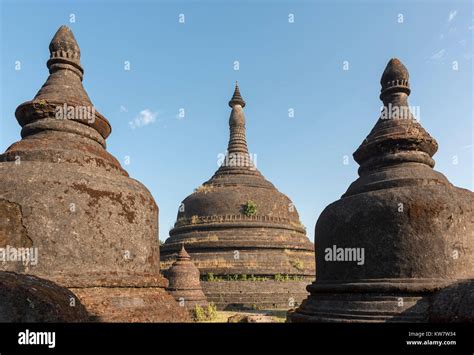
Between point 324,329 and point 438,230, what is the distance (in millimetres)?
2867

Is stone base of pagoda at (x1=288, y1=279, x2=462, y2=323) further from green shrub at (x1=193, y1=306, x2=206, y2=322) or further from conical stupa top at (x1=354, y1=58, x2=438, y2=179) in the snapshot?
green shrub at (x1=193, y1=306, x2=206, y2=322)

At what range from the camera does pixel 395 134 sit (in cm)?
665

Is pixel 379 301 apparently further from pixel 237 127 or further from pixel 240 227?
pixel 237 127

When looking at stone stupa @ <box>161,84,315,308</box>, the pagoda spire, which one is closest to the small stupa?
stone stupa @ <box>161,84,315,308</box>

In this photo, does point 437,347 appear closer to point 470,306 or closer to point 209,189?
point 470,306

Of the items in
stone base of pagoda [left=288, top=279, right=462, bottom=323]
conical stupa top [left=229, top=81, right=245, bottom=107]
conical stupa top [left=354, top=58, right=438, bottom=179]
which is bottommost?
stone base of pagoda [left=288, top=279, right=462, bottom=323]

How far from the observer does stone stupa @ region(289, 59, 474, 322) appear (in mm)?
5223

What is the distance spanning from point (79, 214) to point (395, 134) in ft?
18.1

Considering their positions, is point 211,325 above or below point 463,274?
below

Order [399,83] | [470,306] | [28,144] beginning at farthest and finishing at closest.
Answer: [399,83], [28,144], [470,306]

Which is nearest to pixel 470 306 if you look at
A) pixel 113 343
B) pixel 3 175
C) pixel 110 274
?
pixel 113 343

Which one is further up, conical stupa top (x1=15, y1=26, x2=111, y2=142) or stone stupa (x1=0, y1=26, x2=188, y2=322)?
conical stupa top (x1=15, y1=26, x2=111, y2=142)

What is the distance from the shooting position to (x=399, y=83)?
7211mm

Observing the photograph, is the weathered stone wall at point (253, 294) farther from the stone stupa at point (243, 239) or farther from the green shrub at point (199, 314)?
the green shrub at point (199, 314)
